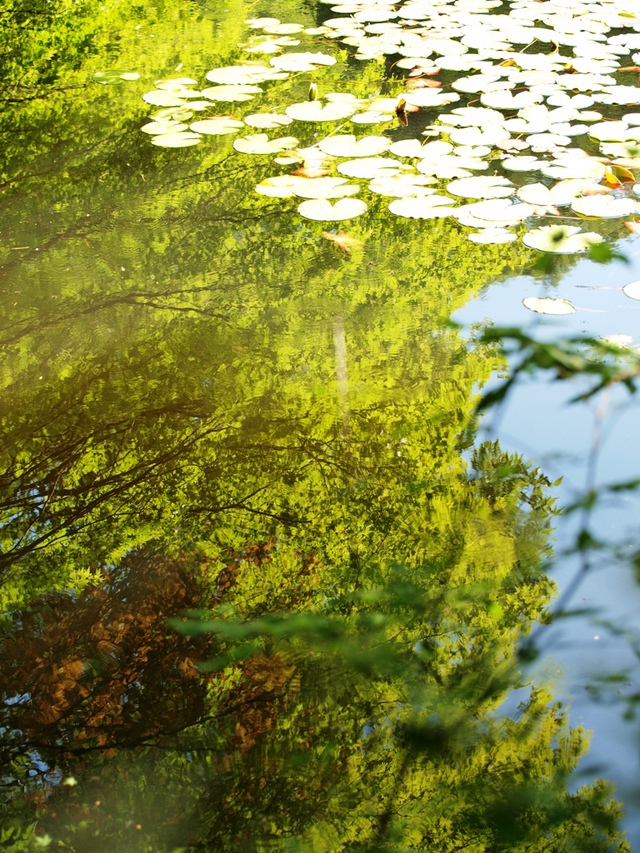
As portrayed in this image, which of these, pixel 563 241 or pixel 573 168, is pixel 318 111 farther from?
pixel 563 241

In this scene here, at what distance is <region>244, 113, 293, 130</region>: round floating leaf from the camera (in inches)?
109

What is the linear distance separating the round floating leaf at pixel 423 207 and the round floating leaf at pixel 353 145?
1.15 ft

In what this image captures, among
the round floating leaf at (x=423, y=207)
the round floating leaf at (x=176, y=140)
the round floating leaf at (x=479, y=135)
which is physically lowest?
the round floating leaf at (x=423, y=207)

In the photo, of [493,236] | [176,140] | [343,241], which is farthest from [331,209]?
[176,140]

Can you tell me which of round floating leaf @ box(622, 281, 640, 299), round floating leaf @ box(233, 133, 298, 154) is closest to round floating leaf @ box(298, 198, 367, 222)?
round floating leaf @ box(233, 133, 298, 154)

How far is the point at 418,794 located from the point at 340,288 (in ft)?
4.13

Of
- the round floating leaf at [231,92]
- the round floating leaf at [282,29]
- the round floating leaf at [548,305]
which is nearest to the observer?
the round floating leaf at [548,305]

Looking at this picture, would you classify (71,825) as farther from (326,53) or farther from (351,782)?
(326,53)

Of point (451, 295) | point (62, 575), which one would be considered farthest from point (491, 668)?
point (451, 295)

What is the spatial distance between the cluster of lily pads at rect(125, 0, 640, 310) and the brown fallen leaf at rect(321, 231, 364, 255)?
54mm

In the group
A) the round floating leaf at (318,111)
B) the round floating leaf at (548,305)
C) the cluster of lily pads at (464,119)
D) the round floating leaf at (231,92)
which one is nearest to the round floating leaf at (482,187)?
the cluster of lily pads at (464,119)

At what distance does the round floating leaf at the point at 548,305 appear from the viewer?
182 cm

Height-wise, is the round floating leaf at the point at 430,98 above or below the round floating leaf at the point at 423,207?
above

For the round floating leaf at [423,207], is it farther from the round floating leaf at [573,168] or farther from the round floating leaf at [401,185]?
the round floating leaf at [573,168]
